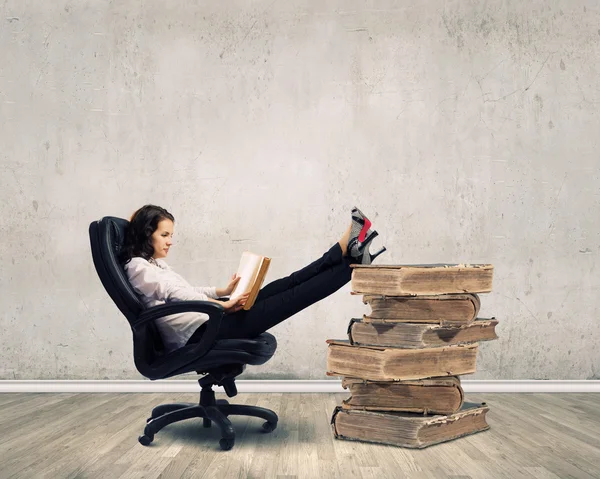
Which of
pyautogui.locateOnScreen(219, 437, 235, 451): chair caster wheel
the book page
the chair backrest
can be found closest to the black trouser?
the book page

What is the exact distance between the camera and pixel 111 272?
116 inches

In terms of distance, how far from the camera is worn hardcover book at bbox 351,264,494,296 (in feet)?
10.1

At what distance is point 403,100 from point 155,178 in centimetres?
157

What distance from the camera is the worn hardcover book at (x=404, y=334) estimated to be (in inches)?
121

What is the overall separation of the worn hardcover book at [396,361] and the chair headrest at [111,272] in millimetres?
879

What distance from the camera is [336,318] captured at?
14.6 ft

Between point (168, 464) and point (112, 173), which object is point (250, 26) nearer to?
point (112, 173)

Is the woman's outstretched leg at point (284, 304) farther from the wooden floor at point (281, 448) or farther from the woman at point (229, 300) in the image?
the wooden floor at point (281, 448)

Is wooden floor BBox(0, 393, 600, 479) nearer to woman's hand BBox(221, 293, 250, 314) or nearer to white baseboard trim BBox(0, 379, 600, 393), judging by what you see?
white baseboard trim BBox(0, 379, 600, 393)

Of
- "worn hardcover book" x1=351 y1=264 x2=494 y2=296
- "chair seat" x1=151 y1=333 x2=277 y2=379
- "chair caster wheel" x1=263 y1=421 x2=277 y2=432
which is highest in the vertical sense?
"worn hardcover book" x1=351 y1=264 x2=494 y2=296

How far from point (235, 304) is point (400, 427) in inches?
33.1

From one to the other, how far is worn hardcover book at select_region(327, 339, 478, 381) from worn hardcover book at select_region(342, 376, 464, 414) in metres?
0.05

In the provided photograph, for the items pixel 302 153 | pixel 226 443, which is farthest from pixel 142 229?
pixel 302 153

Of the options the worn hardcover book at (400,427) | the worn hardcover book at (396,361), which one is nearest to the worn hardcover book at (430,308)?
the worn hardcover book at (396,361)
